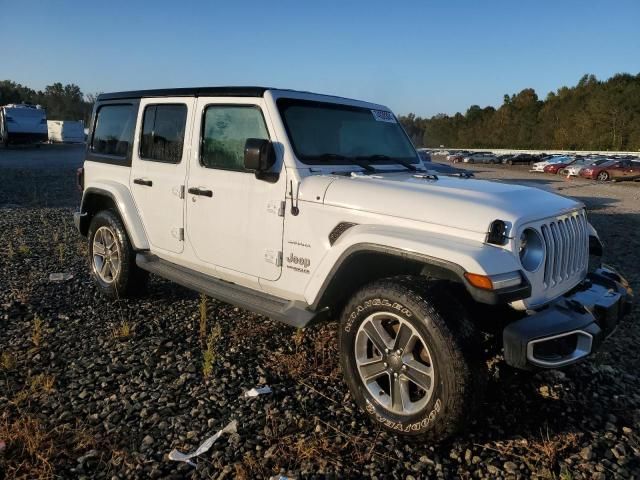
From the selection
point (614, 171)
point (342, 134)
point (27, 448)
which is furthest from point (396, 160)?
point (614, 171)

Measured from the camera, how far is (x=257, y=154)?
10.9 ft

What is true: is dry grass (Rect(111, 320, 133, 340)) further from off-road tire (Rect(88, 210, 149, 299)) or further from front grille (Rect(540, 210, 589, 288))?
front grille (Rect(540, 210, 589, 288))

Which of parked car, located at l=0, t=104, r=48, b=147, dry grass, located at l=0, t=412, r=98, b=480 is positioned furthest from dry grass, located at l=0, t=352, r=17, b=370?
parked car, located at l=0, t=104, r=48, b=147

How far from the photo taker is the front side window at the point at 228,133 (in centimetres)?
376

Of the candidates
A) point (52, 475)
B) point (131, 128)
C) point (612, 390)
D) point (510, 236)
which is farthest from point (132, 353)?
point (612, 390)

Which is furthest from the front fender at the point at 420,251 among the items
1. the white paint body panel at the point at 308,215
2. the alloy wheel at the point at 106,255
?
the alloy wheel at the point at 106,255

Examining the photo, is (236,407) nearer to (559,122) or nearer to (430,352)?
(430,352)

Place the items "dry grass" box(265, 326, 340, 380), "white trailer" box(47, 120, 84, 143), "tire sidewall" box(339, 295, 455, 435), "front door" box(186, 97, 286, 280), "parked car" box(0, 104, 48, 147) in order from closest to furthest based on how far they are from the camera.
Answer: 1. "tire sidewall" box(339, 295, 455, 435)
2. "front door" box(186, 97, 286, 280)
3. "dry grass" box(265, 326, 340, 380)
4. "parked car" box(0, 104, 48, 147)
5. "white trailer" box(47, 120, 84, 143)

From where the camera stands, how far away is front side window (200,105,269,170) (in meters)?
3.76

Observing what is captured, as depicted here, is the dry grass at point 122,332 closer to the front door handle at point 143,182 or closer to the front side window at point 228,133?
the front door handle at point 143,182

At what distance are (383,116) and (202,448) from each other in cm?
308

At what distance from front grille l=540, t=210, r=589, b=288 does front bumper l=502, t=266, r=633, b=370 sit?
14 cm

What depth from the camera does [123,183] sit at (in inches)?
192

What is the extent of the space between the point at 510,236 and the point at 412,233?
1.68 ft
